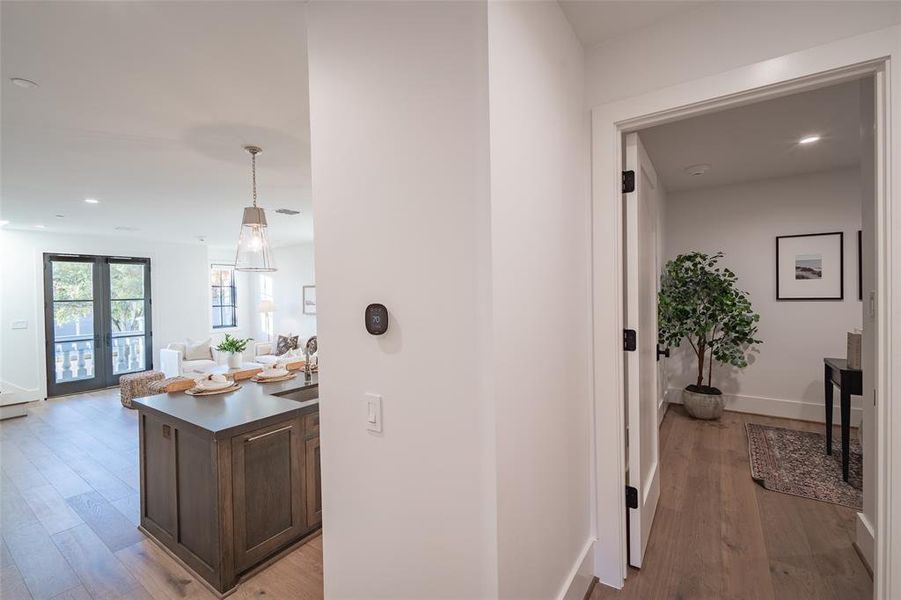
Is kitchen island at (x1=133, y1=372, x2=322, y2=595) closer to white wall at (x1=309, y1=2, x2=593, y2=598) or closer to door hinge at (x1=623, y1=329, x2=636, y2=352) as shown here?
white wall at (x1=309, y1=2, x2=593, y2=598)

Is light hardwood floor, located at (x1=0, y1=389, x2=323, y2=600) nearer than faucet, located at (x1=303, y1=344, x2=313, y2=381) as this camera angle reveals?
Yes

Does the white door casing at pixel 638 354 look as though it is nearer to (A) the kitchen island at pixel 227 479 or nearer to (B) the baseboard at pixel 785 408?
(A) the kitchen island at pixel 227 479

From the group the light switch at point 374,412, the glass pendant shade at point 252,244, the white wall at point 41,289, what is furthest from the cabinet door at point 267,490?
the white wall at point 41,289

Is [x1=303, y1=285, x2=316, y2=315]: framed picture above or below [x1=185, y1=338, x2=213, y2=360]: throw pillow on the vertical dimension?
above

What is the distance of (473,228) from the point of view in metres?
1.09

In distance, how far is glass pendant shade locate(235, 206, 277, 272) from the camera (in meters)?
3.02

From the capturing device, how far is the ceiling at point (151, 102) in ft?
5.14

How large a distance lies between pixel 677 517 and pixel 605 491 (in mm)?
977

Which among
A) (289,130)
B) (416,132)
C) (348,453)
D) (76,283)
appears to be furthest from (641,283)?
(76,283)

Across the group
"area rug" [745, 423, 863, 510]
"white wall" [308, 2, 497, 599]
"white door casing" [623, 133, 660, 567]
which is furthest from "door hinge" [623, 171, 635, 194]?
"area rug" [745, 423, 863, 510]

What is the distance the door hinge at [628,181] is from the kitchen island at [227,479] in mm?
2109

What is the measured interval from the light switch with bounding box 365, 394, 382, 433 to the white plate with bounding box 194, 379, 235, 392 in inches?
74.5

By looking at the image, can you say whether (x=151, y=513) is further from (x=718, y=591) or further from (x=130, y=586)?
(x=718, y=591)

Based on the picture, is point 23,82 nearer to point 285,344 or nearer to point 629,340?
point 629,340
